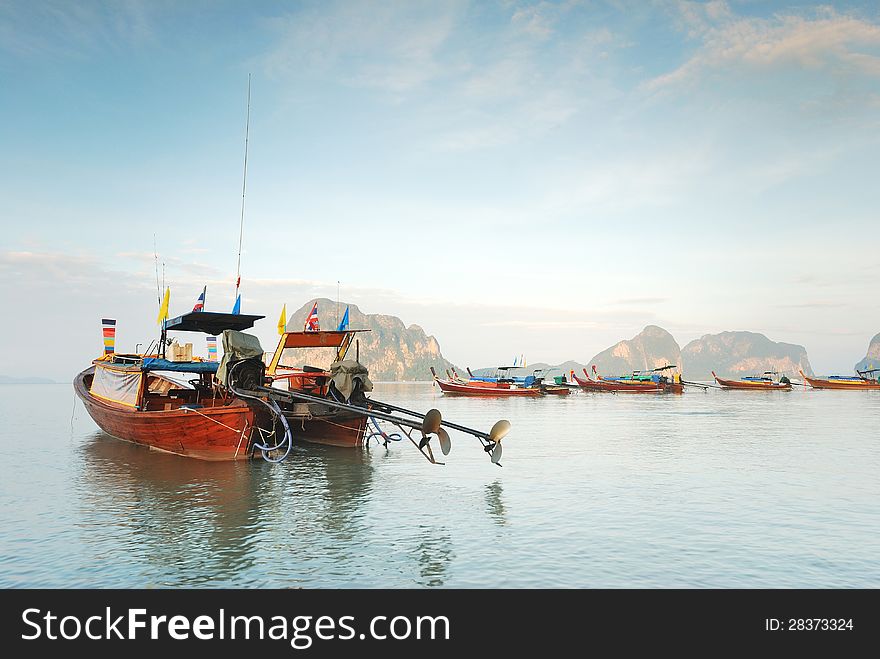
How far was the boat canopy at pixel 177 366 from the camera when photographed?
24.0 metres

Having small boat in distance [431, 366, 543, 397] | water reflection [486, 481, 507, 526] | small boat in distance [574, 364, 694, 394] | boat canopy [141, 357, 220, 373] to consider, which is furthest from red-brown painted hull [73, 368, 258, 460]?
small boat in distance [574, 364, 694, 394]

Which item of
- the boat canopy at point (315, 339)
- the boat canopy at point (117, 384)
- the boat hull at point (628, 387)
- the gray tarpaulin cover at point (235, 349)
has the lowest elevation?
the boat hull at point (628, 387)

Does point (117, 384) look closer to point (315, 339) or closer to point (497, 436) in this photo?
point (315, 339)

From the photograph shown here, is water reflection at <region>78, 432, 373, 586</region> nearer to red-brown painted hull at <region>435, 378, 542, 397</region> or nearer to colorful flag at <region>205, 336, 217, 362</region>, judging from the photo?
colorful flag at <region>205, 336, 217, 362</region>

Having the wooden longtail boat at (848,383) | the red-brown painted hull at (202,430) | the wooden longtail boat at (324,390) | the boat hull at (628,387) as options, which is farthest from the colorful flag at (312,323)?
the wooden longtail boat at (848,383)

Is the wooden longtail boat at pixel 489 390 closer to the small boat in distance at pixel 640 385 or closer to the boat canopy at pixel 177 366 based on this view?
the small boat in distance at pixel 640 385

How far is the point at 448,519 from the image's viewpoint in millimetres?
14180

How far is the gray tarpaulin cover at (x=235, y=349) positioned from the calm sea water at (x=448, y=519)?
3689mm

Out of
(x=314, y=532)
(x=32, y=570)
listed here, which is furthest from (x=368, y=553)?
(x=32, y=570)

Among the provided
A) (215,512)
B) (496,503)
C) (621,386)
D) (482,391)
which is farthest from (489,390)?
(215,512)

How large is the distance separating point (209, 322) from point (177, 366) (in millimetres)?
2558

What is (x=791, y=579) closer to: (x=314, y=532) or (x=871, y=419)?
(x=314, y=532)
